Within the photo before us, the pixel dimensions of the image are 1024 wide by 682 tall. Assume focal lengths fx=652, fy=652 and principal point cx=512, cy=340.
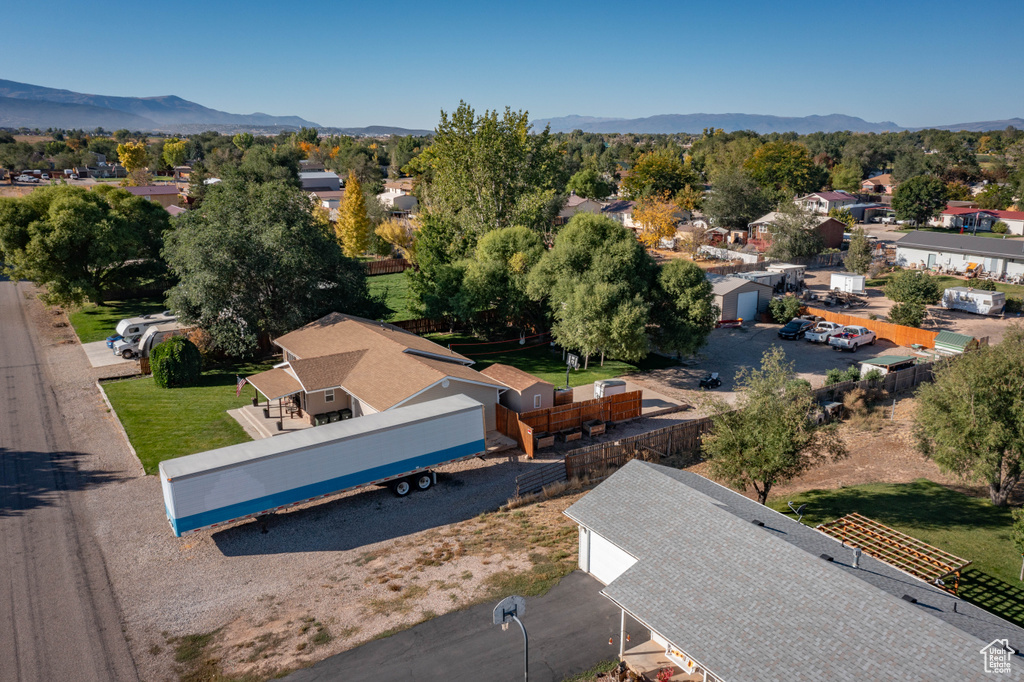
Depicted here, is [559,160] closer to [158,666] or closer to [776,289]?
[776,289]

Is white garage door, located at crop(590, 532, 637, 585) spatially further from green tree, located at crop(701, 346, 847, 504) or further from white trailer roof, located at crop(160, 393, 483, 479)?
white trailer roof, located at crop(160, 393, 483, 479)

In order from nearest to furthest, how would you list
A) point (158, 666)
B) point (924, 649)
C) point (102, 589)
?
point (924, 649), point (158, 666), point (102, 589)

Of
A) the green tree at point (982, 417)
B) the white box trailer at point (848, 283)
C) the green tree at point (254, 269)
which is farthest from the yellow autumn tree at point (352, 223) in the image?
the green tree at point (982, 417)

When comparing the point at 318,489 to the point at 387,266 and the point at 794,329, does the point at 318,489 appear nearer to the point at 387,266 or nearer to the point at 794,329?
the point at 794,329

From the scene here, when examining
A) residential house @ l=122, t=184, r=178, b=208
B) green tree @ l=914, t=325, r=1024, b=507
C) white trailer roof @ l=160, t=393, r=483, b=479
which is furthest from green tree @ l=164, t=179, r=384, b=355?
residential house @ l=122, t=184, r=178, b=208

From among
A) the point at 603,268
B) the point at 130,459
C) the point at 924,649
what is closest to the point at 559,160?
the point at 603,268

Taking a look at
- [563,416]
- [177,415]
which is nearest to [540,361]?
[563,416]
